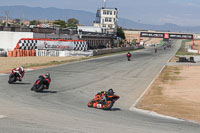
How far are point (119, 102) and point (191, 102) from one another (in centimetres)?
332

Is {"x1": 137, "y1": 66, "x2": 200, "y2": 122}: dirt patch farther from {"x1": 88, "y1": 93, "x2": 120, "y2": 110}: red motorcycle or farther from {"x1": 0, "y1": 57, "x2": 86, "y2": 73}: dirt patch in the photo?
{"x1": 0, "y1": 57, "x2": 86, "y2": 73}: dirt patch

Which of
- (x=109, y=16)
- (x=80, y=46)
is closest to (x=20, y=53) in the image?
(x=80, y=46)

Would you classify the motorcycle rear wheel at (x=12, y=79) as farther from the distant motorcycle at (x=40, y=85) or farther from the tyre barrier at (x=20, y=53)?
the tyre barrier at (x=20, y=53)

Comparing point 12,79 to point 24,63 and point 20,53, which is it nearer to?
point 24,63

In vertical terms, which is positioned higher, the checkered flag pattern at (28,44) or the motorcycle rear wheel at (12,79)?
the checkered flag pattern at (28,44)

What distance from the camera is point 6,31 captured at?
49656mm

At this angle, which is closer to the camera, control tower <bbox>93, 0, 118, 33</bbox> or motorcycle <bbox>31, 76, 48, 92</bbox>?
motorcycle <bbox>31, 76, 48, 92</bbox>

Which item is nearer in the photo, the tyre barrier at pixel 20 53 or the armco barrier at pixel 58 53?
the tyre barrier at pixel 20 53

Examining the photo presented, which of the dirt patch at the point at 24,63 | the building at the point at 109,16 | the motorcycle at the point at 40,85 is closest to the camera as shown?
the motorcycle at the point at 40,85

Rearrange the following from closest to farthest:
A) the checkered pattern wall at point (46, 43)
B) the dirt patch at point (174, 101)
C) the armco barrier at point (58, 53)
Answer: the dirt patch at point (174, 101) → the checkered pattern wall at point (46, 43) → the armco barrier at point (58, 53)

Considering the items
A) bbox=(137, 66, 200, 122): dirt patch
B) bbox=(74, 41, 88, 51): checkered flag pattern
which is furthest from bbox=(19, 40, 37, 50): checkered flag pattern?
bbox=(137, 66, 200, 122): dirt patch

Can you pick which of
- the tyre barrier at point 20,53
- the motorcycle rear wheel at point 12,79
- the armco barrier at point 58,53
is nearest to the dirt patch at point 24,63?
the tyre barrier at point 20,53

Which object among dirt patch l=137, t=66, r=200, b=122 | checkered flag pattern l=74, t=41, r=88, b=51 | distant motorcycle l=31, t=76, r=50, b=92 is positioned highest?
checkered flag pattern l=74, t=41, r=88, b=51

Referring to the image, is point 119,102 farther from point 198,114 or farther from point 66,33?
point 66,33
